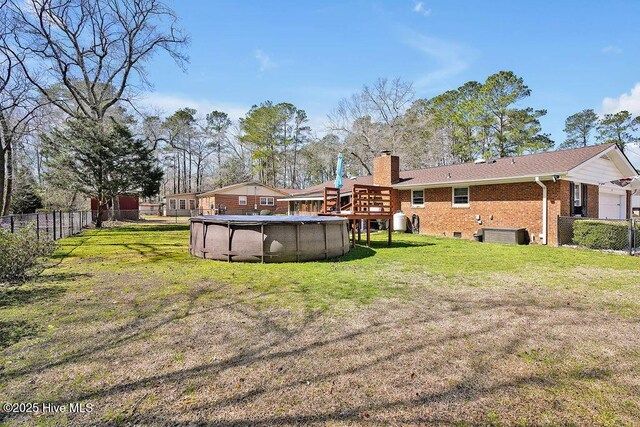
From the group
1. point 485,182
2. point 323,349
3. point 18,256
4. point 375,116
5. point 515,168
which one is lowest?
point 323,349

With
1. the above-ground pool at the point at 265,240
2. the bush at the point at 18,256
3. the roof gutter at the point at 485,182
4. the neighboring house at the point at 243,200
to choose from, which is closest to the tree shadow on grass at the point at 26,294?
the bush at the point at 18,256

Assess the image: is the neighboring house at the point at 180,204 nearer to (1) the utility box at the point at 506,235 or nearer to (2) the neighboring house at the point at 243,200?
(2) the neighboring house at the point at 243,200

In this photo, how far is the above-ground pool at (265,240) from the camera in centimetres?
805

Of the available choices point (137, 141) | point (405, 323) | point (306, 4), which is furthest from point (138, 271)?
point (137, 141)

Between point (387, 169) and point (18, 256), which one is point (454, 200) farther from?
point (18, 256)

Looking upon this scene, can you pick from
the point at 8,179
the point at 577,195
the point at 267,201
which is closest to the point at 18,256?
the point at 577,195

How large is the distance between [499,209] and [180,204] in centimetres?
3806

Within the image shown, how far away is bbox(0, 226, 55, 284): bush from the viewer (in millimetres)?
5988

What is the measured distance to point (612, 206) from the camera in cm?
1523

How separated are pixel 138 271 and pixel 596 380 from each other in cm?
773

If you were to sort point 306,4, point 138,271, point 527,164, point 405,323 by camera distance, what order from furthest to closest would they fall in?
point 527,164
point 306,4
point 138,271
point 405,323

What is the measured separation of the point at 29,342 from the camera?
132 inches

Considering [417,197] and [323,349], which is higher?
[417,197]

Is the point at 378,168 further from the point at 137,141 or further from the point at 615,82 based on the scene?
the point at 615,82
